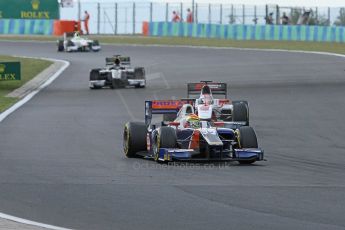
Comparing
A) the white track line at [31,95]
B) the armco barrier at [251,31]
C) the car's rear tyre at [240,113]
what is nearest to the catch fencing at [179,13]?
the armco barrier at [251,31]

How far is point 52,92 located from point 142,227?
2299 cm

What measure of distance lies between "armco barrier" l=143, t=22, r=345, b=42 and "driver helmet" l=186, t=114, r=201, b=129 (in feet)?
159

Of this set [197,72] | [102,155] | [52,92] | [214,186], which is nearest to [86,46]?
[197,72]

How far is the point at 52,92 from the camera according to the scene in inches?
1271

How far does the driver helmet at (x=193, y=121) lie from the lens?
15.7 m

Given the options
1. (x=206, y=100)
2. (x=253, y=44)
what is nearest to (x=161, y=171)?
(x=206, y=100)

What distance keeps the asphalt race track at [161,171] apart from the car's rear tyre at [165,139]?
0.27m

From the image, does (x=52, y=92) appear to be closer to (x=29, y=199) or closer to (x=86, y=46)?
(x=29, y=199)

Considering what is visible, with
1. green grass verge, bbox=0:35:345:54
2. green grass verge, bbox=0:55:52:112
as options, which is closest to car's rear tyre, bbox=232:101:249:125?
green grass verge, bbox=0:55:52:112

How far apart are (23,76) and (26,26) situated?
38490 millimetres

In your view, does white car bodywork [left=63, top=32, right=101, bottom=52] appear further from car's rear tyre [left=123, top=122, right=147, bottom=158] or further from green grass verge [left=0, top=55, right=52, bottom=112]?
car's rear tyre [left=123, top=122, right=147, bottom=158]

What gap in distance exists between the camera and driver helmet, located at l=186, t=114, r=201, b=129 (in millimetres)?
15688

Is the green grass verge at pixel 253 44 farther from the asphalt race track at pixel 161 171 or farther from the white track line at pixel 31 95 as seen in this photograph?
the asphalt race track at pixel 161 171

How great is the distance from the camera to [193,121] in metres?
15.8
